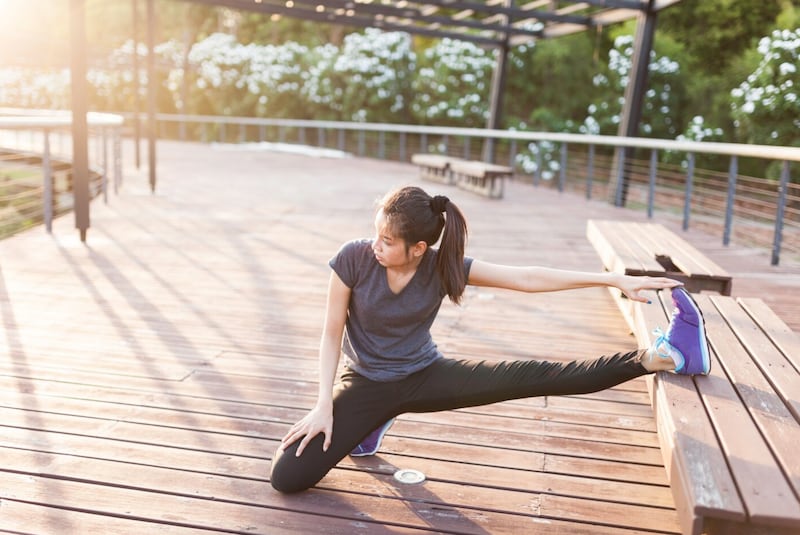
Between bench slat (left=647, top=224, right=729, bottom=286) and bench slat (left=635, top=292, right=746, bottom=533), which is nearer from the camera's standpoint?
bench slat (left=635, top=292, right=746, bottom=533)

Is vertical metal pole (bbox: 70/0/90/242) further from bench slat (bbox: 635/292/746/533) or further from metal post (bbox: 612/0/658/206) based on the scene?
metal post (bbox: 612/0/658/206)

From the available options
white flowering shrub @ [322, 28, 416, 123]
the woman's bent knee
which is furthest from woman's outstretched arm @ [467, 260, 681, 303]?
white flowering shrub @ [322, 28, 416, 123]

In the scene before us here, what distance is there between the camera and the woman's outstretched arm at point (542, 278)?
2.44 m

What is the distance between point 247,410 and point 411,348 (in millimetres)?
763

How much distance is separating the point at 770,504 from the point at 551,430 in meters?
1.29

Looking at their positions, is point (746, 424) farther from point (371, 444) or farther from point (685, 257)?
point (685, 257)

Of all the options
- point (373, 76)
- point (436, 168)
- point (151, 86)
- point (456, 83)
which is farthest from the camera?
point (373, 76)

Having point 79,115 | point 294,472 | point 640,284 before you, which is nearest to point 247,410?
point 294,472

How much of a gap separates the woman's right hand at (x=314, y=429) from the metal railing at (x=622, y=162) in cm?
412

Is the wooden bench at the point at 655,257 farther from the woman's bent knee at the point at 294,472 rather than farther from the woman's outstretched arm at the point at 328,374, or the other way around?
the woman's bent knee at the point at 294,472

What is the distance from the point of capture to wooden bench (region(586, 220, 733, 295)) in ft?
12.6

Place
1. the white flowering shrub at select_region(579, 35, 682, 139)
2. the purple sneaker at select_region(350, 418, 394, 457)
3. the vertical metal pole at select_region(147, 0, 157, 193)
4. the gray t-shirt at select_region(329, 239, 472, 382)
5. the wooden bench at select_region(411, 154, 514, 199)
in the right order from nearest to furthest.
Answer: the gray t-shirt at select_region(329, 239, 472, 382), the purple sneaker at select_region(350, 418, 394, 457), the vertical metal pole at select_region(147, 0, 157, 193), the wooden bench at select_region(411, 154, 514, 199), the white flowering shrub at select_region(579, 35, 682, 139)

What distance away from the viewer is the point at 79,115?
5871mm

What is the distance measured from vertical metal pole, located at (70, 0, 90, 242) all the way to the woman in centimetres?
401
